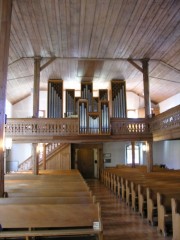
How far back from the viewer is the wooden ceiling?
283 inches

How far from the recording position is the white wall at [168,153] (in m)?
14.0

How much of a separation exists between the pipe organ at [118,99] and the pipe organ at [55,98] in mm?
2677

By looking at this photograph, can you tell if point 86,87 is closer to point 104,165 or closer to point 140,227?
point 104,165

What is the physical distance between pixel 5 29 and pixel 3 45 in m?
0.39

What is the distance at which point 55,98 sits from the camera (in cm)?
1338

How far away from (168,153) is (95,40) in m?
8.55

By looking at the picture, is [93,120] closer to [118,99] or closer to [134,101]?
[118,99]

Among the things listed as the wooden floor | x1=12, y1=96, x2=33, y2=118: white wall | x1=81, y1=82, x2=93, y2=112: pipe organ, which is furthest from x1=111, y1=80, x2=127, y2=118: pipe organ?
the wooden floor

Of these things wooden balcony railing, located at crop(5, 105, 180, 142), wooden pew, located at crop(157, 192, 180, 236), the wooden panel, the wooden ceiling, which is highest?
the wooden ceiling

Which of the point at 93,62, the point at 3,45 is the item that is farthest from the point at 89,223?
the point at 93,62

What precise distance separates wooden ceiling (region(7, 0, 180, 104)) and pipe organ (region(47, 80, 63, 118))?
50 cm

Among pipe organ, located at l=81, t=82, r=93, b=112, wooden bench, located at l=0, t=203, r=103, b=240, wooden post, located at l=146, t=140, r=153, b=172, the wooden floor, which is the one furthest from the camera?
pipe organ, located at l=81, t=82, r=93, b=112

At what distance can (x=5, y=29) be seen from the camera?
18.2 ft

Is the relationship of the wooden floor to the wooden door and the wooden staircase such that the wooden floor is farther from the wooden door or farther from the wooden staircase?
the wooden door
